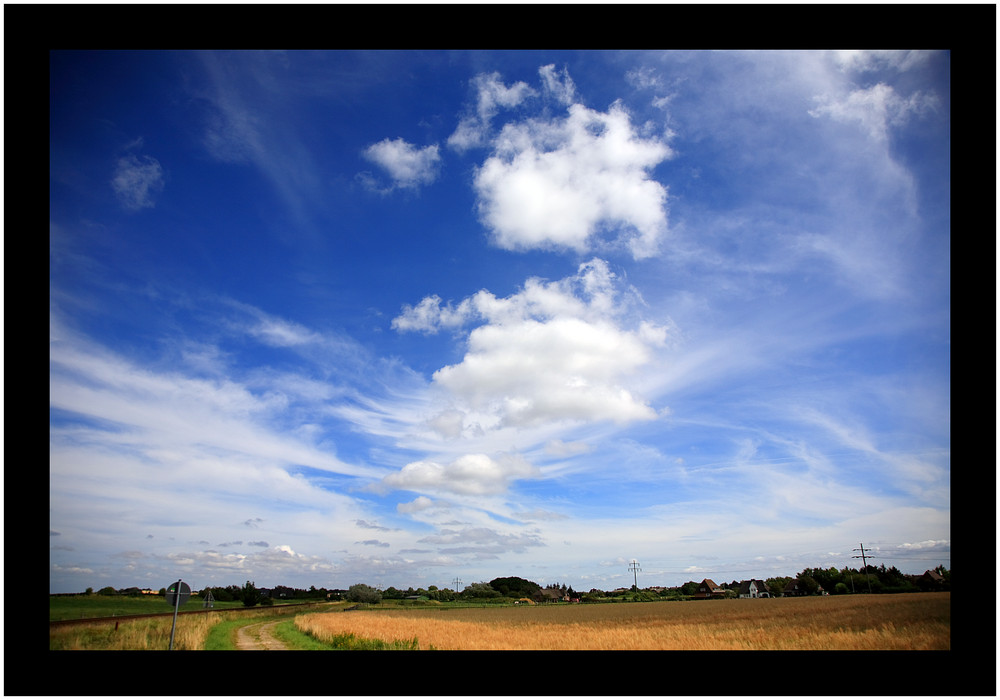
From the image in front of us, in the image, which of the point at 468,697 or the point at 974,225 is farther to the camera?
the point at 974,225

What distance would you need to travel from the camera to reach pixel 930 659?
301 inches

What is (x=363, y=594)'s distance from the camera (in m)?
50.7

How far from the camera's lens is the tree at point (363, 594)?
50.3 metres

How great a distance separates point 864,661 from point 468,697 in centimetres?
595

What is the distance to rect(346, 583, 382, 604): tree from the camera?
5031 centimetres

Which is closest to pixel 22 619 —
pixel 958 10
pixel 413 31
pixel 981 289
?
pixel 413 31

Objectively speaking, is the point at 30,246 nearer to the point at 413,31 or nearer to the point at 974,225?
the point at 413,31

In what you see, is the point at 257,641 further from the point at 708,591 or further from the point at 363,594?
the point at 708,591

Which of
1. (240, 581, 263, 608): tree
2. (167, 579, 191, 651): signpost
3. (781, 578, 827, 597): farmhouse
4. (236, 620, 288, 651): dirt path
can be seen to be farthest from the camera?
(781, 578, 827, 597): farmhouse

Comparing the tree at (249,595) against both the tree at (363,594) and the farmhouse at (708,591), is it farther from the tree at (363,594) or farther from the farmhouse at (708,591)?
the farmhouse at (708,591)

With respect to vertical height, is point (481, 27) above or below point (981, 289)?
above

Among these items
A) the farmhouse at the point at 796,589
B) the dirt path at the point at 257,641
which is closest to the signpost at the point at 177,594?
the dirt path at the point at 257,641

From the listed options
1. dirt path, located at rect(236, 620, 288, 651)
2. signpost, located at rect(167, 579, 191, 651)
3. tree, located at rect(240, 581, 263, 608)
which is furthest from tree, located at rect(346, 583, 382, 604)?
signpost, located at rect(167, 579, 191, 651)

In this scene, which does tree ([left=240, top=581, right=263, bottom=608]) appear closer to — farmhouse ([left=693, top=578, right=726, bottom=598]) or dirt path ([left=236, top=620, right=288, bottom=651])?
dirt path ([left=236, top=620, right=288, bottom=651])
